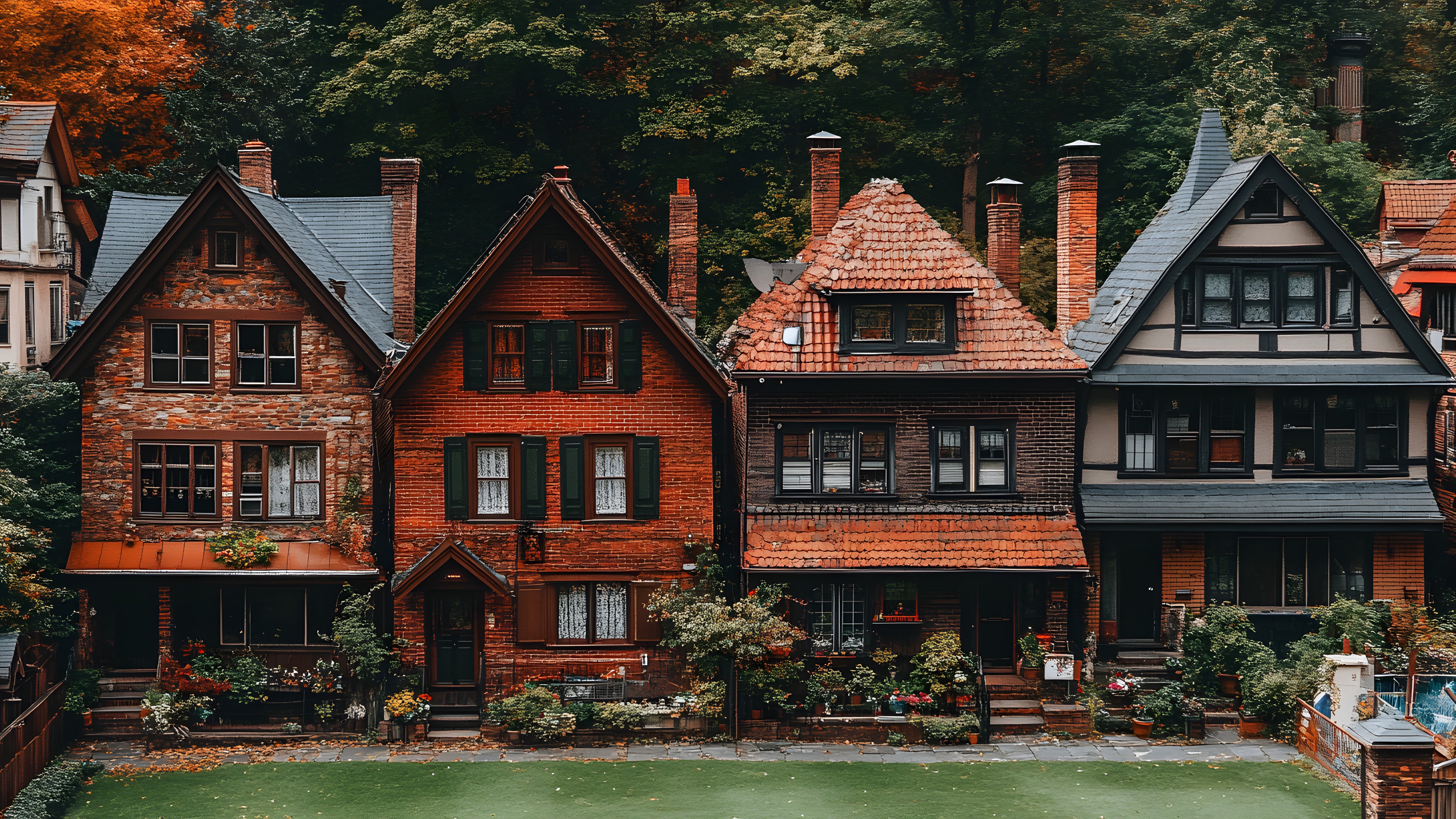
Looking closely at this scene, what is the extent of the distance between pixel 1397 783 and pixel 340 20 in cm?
3892

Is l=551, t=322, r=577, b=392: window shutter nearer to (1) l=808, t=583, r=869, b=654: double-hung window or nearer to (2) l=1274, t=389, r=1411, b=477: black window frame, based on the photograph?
(1) l=808, t=583, r=869, b=654: double-hung window

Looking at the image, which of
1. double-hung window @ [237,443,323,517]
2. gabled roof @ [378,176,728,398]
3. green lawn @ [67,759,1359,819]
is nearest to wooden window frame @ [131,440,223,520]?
double-hung window @ [237,443,323,517]

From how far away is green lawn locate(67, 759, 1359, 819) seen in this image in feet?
72.5

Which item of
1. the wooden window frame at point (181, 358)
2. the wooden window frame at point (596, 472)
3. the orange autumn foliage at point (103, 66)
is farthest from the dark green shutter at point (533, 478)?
the orange autumn foliage at point (103, 66)

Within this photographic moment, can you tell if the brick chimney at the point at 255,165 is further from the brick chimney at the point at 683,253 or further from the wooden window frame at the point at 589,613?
the wooden window frame at the point at 589,613

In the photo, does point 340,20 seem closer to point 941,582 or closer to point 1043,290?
point 1043,290

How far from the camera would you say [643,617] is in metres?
27.1

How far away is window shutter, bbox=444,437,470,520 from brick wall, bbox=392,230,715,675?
0.15 metres

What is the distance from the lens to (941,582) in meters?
27.2

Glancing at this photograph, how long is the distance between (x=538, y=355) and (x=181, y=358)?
700 cm

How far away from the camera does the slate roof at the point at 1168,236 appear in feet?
92.6

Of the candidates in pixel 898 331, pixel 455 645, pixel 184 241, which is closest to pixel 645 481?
pixel 455 645

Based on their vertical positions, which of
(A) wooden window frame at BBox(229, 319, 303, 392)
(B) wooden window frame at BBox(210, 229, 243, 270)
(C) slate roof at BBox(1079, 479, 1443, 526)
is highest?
(B) wooden window frame at BBox(210, 229, 243, 270)

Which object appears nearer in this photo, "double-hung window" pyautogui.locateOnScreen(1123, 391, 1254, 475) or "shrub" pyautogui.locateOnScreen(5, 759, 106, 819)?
"shrub" pyautogui.locateOnScreen(5, 759, 106, 819)
